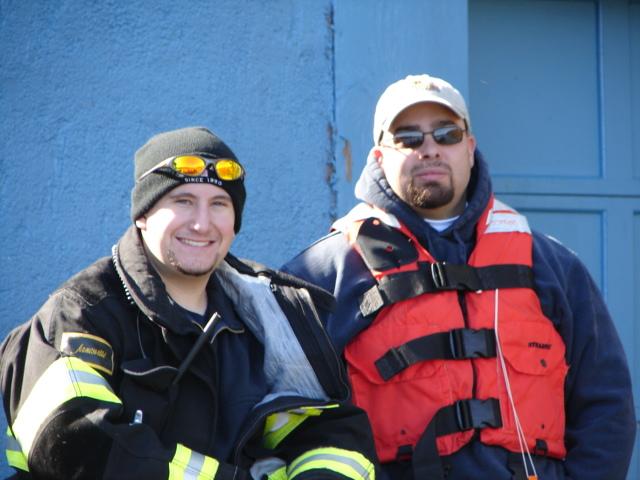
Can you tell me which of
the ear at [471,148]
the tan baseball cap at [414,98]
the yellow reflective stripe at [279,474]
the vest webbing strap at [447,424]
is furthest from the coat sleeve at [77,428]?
the ear at [471,148]

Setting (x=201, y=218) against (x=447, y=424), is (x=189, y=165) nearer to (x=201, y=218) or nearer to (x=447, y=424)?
(x=201, y=218)

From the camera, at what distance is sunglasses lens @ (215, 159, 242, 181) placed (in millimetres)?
3232

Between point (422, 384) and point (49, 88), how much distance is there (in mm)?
1933

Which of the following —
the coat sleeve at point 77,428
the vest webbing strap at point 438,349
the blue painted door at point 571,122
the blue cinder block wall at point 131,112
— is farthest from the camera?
the blue painted door at point 571,122

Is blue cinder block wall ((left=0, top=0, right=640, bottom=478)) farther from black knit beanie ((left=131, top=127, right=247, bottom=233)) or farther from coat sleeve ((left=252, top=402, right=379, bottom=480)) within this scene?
coat sleeve ((left=252, top=402, right=379, bottom=480))

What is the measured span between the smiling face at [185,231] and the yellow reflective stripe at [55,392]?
0.49 m

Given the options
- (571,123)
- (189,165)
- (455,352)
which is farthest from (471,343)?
(571,123)

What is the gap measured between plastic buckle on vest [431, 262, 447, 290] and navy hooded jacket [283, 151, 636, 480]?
0.32ft

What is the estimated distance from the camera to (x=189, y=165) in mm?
3184

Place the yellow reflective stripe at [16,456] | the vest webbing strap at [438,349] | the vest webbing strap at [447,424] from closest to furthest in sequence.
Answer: the yellow reflective stripe at [16,456] < the vest webbing strap at [447,424] < the vest webbing strap at [438,349]

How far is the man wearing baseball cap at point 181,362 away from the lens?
279 centimetres

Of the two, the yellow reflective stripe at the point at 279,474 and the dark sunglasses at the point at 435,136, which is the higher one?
the dark sunglasses at the point at 435,136

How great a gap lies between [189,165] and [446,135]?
45.9 inches

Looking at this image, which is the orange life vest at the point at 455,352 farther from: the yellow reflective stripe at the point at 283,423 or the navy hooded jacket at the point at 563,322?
the yellow reflective stripe at the point at 283,423
